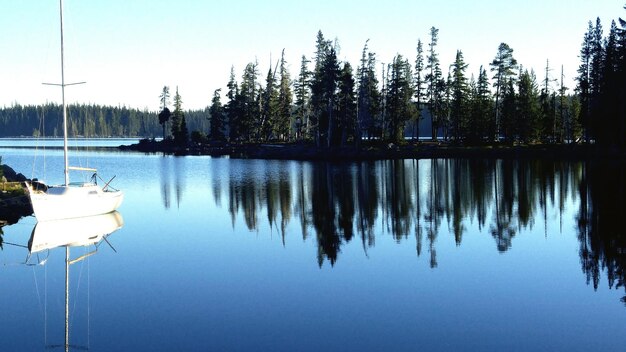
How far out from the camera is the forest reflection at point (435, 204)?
85.3ft

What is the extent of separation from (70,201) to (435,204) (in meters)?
21.5

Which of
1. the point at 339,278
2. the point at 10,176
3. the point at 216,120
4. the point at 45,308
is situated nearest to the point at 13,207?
the point at 10,176

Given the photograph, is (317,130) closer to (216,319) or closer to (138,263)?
(138,263)

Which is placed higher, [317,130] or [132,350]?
[317,130]

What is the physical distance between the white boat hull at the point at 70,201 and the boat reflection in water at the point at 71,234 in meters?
0.37

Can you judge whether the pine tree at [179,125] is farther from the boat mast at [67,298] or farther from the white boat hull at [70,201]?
the boat mast at [67,298]

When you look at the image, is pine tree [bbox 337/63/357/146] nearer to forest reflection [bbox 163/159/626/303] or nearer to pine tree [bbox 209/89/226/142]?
forest reflection [bbox 163/159/626/303]

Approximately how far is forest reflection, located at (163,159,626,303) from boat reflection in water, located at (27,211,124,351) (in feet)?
23.1

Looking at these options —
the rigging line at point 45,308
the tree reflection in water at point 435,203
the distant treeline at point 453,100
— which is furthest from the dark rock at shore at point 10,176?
the distant treeline at point 453,100

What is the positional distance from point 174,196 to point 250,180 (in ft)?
39.1

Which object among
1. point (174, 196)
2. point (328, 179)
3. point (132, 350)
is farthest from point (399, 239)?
point (328, 179)

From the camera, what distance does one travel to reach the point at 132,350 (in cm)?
1335

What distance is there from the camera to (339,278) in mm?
19719

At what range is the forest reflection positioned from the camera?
26.0 meters
